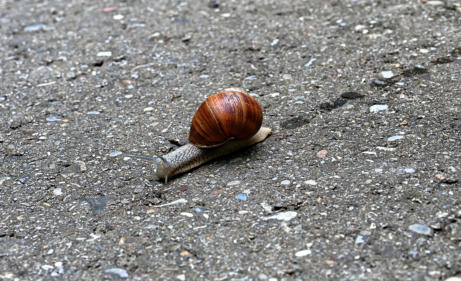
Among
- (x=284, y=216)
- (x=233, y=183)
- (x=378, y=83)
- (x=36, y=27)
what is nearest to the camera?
(x=284, y=216)

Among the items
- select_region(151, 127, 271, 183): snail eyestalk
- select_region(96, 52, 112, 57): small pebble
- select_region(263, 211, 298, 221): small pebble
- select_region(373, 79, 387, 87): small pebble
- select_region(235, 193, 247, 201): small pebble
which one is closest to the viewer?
select_region(263, 211, 298, 221): small pebble

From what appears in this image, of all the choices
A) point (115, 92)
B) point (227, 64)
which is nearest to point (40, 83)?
point (115, 92)

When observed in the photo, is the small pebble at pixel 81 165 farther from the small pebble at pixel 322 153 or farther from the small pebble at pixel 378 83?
the small pebble at pixel 378 83

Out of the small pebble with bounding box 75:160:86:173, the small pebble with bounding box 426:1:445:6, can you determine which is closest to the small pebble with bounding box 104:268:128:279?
the small pebble with bounding box 75:160:86:173

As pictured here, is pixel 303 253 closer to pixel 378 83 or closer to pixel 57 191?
pixel 57 191

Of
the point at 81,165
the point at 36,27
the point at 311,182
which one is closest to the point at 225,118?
the point at 311,182

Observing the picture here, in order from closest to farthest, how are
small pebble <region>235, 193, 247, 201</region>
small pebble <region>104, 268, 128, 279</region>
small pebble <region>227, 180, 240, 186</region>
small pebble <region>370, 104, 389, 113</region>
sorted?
small pebble <region>104, 268, 128, 279</region> < small pebble <region>235, 193, 247, 201</region> < small pebble <region>227, 180, 240, 186</region> < small pebble <region>370, 104, 389, 113</region>

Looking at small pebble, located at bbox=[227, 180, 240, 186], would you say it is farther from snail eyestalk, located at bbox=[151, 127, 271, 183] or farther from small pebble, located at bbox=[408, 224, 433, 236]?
small pebble, located at bbox=[408, 224, 433, 236]
